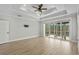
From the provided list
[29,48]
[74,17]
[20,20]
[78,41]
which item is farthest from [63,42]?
[20,20]

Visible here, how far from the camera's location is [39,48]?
2.86 m

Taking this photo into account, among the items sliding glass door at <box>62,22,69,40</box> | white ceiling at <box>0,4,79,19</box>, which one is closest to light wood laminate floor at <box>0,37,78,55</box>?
sliding glass door at <box>62,22,69,40</box>

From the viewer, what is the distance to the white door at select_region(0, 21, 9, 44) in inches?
109

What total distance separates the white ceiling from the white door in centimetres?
27

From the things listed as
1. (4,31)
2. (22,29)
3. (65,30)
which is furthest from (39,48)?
(4,31)

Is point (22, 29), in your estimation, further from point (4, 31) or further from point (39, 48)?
point (39, 48)

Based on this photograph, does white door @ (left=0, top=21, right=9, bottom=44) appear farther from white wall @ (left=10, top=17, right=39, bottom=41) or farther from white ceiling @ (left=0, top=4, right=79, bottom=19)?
white ceiling @ (left=0, top=4, right=79, bottom=19)

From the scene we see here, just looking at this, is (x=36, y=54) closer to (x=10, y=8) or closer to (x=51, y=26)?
(x=51, y=26)

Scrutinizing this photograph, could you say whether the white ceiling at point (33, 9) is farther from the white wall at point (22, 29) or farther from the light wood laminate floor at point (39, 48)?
the light wood laminate floor at point (39, 48)

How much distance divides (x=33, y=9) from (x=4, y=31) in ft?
3.14

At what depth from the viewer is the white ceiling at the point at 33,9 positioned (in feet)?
9.14

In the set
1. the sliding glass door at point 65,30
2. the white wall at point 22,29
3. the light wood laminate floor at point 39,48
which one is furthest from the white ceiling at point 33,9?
the light wood laminate floor at point 39,48
